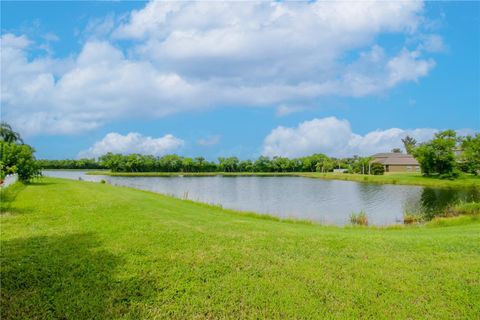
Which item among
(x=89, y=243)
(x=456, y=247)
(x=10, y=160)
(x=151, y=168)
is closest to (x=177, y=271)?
(x=89, y=243)

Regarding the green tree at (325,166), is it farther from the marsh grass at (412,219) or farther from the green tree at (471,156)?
the marsh grass at (412,219)


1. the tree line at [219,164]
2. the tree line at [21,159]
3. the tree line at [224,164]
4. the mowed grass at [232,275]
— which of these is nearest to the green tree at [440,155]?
the tree line at [224,164]

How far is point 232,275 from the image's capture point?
529 cm

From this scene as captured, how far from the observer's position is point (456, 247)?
6785 millimetres

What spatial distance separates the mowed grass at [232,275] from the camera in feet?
14.5

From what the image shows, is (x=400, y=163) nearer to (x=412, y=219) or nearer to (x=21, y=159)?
(x=412, y=219)

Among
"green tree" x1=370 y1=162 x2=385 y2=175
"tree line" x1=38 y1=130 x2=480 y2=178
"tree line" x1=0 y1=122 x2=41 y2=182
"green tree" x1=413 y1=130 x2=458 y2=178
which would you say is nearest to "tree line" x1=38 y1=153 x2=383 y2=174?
"tree line" x1=38 y1=130 x2=480 y2=178

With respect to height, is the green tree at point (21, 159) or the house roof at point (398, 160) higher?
the house roof at point (398, 160)

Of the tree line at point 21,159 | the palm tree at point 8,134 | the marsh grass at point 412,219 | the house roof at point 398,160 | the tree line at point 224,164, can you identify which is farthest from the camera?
A: the tree line at point 224,164

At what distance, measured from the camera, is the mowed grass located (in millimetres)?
4426

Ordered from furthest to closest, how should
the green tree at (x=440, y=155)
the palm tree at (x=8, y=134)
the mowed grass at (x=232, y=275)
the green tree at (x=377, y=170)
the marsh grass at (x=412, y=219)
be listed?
the green tree at (x=377, y=170), the green tree at (x=440, y=155), the palm tree at (x=8, y=134), the marsh grass at (x=412, y=219), the mowed grass at (x=232, y=275)

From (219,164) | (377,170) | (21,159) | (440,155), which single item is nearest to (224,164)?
(219,164)

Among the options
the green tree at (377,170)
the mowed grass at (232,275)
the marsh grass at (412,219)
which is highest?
the green tree at (377,170)

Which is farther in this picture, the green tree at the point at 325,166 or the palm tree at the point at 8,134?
the green tree at the point at 325,166
